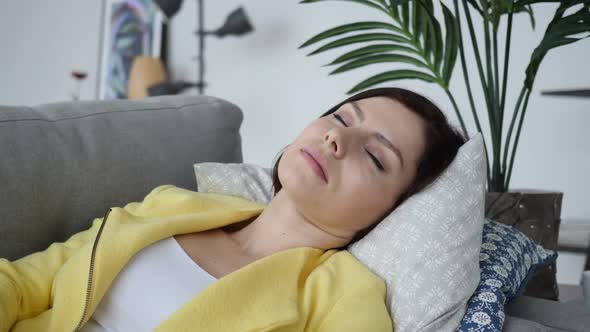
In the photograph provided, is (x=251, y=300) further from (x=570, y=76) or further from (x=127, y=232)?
(x=570, y=76)

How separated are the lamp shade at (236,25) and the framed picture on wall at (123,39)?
54 centimetres

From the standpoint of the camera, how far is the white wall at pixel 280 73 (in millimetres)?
2410

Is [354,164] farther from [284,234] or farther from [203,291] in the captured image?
[203,291]

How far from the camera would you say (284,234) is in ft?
3.89

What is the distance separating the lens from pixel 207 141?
1.51m

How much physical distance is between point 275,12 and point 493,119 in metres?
1.82

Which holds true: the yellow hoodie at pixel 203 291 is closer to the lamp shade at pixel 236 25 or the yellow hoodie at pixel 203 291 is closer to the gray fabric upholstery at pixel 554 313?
the gray fabric upholstery at pixel 554 313

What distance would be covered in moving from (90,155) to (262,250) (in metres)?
0.41

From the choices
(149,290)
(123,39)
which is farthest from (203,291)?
(123,39)

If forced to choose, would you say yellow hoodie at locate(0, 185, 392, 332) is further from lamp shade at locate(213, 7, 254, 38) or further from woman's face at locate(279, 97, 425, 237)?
lamp shade at locate(213, 7, 254, 38)

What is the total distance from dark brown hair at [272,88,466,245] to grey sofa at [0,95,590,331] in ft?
0.96

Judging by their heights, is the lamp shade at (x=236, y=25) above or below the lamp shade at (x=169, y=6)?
below

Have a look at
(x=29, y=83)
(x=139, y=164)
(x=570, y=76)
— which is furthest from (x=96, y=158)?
(x=29, y=83)

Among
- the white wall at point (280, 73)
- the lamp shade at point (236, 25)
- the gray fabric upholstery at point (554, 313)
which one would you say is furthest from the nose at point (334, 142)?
the lamp shade at point (236, 25)
